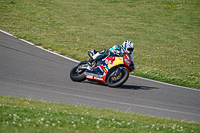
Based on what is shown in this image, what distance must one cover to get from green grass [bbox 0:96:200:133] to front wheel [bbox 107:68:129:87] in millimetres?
2834

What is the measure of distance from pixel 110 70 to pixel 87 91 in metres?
1.30

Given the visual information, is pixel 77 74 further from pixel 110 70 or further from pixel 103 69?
pixel 110 70

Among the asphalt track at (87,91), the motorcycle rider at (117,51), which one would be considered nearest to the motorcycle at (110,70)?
the motorcycle rider at (117,51)

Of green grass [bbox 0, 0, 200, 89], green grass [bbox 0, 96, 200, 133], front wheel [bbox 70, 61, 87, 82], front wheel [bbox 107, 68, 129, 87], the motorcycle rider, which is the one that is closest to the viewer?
green grass [bbox 0, 96, 200, 133]

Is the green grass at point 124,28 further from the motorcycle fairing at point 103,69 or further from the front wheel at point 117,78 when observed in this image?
the motorcycle fairing at point 103,69

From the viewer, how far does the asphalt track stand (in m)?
8.50

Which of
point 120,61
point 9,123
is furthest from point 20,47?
point 9,123

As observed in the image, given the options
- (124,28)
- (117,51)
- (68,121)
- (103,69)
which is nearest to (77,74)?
(103,69)

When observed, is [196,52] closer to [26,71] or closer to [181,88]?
[181,88]

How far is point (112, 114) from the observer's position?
7.23 meters

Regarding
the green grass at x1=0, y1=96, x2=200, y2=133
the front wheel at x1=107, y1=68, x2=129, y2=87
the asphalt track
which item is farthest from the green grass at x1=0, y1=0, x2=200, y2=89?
the green grass at x1=0, y1=96, x2=200, y2=133

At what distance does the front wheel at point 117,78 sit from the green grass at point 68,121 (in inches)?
112

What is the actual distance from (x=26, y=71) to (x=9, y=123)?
643 centimetres

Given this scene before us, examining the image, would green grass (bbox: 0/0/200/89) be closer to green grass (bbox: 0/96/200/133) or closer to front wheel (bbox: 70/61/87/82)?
front wheel (bbox: 70/61/87/82)
